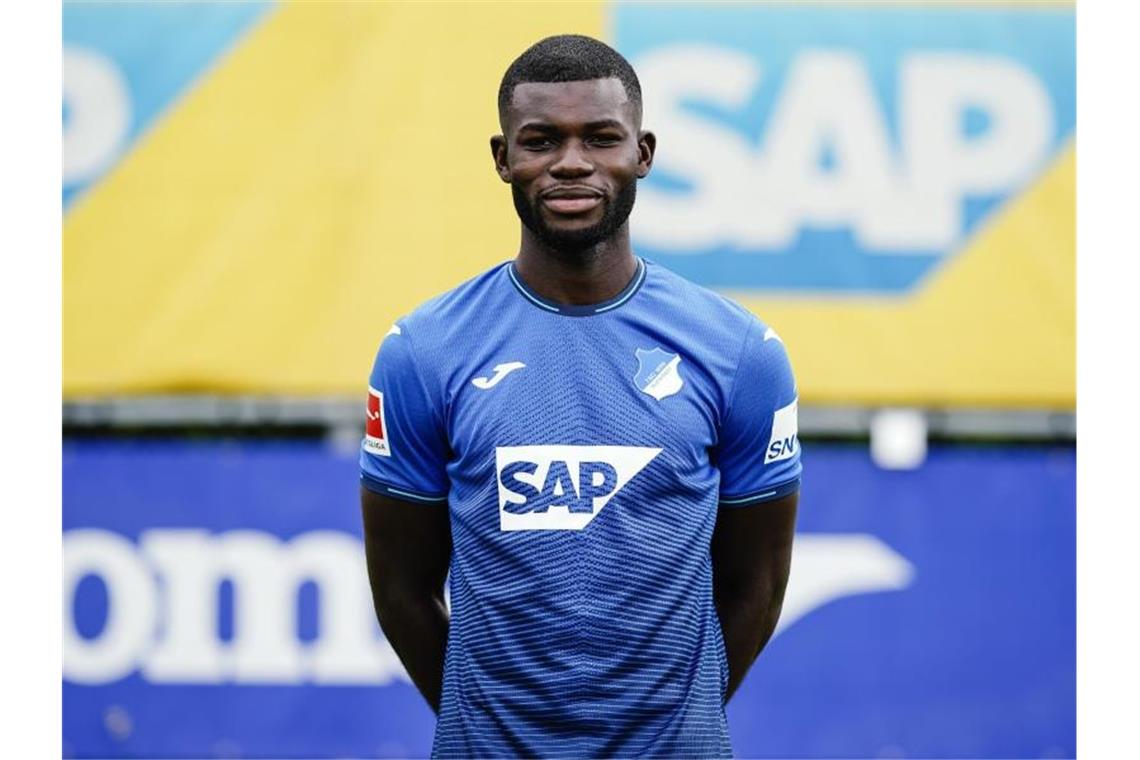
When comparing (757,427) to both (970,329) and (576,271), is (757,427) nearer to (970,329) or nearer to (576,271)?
(576,271)

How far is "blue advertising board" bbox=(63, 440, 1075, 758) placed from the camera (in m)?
5.10

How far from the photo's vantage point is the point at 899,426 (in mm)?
5133

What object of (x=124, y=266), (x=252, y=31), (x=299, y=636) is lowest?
(x=299, y=636)

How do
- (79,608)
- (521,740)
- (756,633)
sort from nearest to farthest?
(521,740), (756,633), (79,608)

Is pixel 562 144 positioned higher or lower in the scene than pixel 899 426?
higher

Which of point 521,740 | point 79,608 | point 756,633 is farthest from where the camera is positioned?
point 79,608

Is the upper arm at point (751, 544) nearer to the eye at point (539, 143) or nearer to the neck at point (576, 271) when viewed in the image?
the neck at point (576, 271)

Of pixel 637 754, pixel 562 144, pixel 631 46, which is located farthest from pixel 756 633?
pixel 631 46

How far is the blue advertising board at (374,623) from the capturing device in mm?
5098

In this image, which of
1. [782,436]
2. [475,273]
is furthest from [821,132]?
[782,436]

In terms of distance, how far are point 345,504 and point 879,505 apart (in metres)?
1.74

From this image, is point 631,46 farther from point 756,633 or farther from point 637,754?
point 637,754

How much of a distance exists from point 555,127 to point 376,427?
1.96 feet

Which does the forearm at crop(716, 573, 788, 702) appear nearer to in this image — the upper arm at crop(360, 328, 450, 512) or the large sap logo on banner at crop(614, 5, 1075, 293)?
the upper arm at crop(360, 328, 450, 512)
